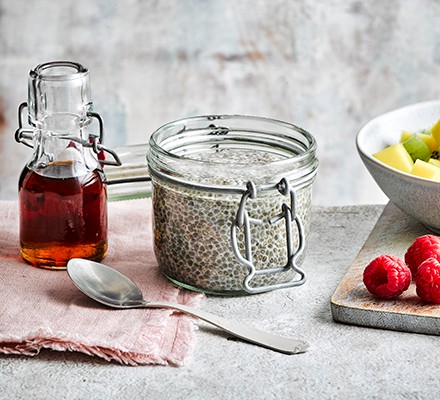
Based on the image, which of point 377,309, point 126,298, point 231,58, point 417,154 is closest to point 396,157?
point 417,154

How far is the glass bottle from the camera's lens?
110 cm

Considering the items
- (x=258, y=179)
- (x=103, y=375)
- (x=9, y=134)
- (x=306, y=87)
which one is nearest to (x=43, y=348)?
(x=103, y=375)

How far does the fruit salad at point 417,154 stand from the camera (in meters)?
1.26

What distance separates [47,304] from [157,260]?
167 mm

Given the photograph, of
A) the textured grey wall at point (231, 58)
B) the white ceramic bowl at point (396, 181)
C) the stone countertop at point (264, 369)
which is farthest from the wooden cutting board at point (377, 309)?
the textured grey wall at point (231, 58)

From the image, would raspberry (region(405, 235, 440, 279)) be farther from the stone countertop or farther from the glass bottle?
the glass bottle

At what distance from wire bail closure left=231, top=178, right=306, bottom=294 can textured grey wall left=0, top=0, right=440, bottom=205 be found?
3.80ft

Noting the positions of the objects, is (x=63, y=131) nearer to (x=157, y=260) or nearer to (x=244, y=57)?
(x=157, y=260)

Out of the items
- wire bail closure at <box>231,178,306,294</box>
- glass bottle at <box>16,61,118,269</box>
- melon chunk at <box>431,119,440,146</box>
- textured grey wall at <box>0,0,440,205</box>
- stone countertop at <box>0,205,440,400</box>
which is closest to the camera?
stone countertop at <box>0,205,440,400</box>

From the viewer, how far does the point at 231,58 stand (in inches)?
85.8

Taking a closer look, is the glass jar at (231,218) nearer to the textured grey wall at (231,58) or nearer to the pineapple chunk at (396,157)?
the pineapple chunk at (396,157)

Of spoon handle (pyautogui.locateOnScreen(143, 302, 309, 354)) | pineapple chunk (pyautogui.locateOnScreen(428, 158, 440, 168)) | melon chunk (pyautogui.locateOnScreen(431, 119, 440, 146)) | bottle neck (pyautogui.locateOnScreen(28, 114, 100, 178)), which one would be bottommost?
spoon handle (pyautogui.locateOnScreen(143, 302, 309, 354))

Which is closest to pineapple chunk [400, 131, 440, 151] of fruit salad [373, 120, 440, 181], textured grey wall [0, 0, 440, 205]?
fruit salad [373, 120, 440, 181]

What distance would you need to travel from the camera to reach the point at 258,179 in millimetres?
1043
